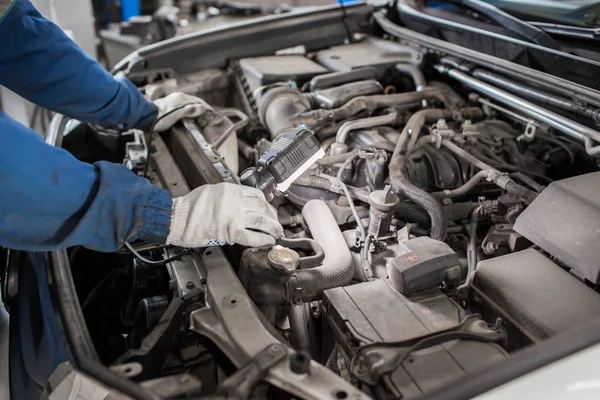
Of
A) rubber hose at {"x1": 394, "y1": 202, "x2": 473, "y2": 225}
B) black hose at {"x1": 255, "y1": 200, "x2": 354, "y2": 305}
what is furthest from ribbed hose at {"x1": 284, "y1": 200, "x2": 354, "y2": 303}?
rubber hose at {"x1": 394, "y1": 202, "x2": 473, "y2": 225}

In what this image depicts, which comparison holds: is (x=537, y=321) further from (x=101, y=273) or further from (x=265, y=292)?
(x=101, y=273)

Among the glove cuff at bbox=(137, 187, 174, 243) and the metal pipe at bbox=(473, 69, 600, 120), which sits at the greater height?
the glove cuff at bbox=(137, 187, 174, 243)

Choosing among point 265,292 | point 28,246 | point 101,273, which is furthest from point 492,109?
point 28,246

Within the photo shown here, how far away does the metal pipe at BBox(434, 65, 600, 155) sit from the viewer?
5.11ft

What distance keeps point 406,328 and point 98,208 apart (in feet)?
2.46

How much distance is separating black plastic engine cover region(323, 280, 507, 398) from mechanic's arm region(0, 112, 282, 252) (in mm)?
275

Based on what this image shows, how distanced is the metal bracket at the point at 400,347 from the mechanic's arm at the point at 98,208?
1.35 ft

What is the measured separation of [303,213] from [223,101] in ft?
3.84

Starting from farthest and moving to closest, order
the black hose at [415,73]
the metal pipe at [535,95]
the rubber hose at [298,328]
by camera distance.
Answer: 1. the black hose at [415,73]
2. the metal pipe at [535,95]
3. the rubber hose at [298,328]

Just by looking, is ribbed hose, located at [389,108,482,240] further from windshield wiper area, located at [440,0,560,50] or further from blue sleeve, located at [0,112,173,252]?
blue sleeve, located at [0,112,173,252]

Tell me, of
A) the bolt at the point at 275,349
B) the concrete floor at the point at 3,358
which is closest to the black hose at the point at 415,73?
the bolt at the point at 275,349

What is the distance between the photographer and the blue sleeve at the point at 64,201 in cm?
114

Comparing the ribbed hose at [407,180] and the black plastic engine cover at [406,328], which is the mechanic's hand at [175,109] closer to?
the ribbed hose at [407,180]

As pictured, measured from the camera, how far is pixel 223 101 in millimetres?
2684
